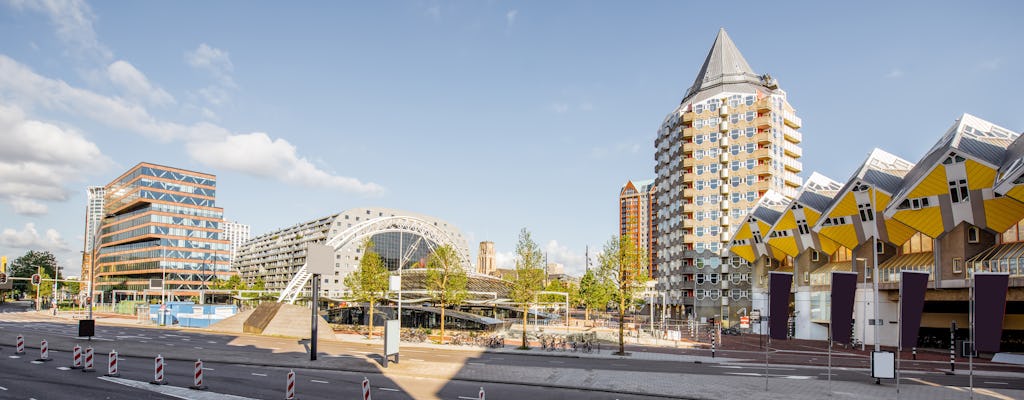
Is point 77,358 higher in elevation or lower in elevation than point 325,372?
higher

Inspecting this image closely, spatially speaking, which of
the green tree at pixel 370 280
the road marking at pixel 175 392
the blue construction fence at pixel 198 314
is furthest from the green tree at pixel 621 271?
the blue construction fence at pixel 198 314

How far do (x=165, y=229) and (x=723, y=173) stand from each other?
12582cm

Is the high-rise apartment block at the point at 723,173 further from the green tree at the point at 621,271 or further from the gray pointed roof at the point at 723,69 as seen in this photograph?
the green tree at the point at 621,271

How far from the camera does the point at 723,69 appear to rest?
115 m

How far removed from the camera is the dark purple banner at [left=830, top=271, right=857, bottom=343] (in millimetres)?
29594

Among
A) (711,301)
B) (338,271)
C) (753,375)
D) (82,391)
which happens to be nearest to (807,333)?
(711,301)

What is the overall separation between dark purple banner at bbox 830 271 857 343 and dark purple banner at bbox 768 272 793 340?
2057mm

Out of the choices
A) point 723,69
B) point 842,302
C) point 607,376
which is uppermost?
A: point 723,69

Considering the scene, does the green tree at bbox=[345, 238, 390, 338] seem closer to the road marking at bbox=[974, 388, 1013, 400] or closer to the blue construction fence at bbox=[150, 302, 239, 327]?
the blue construction fence at bbox=[150, 302, 239, 327]

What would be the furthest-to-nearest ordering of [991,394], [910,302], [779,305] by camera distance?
[779,305], [991,394], [910,302]

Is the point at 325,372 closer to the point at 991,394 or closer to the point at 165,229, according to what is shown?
the point at 991,394

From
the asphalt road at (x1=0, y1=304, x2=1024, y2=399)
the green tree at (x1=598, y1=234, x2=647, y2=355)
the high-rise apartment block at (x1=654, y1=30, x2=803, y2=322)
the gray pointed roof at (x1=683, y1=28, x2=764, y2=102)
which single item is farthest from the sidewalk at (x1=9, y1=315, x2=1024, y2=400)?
the gray pointed roof at (x1=683, y1=28, x2=764, y2=102)

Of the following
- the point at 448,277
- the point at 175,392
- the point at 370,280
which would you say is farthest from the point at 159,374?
the point at 448,277

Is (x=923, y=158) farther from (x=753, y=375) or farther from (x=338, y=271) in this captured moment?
(x=338, y=271)
